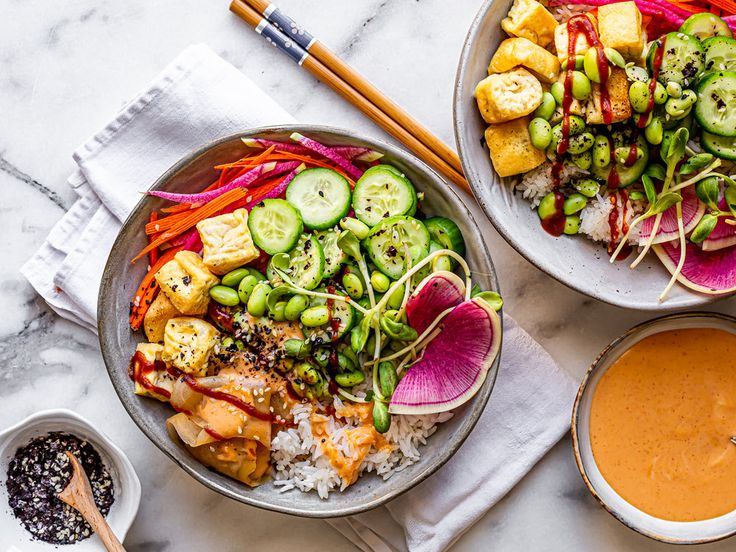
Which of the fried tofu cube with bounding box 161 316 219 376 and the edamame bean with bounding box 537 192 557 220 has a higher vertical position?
the edamame bean with bounding box 537 192 557 220

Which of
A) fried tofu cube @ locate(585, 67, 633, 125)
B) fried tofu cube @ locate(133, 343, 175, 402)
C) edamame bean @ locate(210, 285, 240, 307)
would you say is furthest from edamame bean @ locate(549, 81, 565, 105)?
fried tofu cube @ locate(133, 343, 175, 402)

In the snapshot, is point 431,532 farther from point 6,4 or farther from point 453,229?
point 6,4

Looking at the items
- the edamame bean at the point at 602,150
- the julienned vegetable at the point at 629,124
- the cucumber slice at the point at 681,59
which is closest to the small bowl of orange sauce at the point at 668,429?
the julienned vegetable at the point at 629,124

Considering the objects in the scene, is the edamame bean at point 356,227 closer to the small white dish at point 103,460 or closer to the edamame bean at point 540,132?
the edamame bean at point 540,132

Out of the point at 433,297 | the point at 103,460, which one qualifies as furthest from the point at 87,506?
the point at 433,297

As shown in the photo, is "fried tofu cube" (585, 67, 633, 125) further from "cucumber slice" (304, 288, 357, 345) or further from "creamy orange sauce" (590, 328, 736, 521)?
"cucumber slice" (304, 288, 357, 345)

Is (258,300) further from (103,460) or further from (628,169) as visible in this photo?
(628,169)

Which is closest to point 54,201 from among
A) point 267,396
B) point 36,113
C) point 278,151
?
point 36,113
